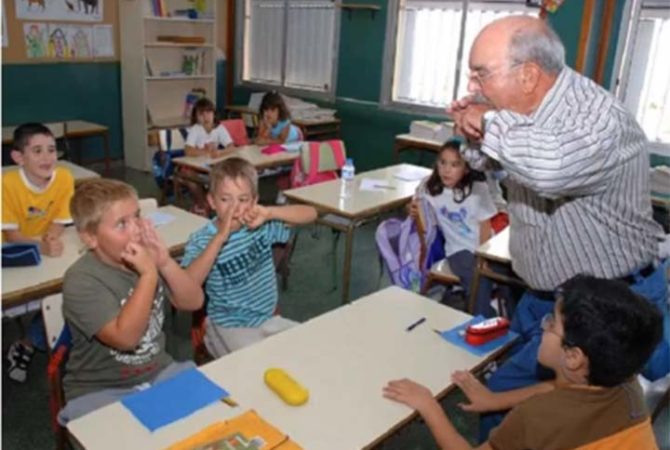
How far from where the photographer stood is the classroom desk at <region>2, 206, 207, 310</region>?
214cm

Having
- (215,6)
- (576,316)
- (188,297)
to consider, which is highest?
(215,6)

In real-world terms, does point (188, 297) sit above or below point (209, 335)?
above

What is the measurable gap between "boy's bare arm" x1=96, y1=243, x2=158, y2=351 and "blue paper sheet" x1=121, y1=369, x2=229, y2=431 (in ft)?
0.65

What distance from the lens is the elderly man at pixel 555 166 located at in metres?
1.31

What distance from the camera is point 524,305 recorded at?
77.6 inches

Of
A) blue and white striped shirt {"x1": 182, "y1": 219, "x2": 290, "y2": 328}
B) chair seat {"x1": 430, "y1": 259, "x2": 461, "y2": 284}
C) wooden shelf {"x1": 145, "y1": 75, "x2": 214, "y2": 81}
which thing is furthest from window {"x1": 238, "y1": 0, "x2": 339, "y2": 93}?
blue and white striped shirt {"x1": 182, "y1": 219, "x2": 290, "y2": 328}

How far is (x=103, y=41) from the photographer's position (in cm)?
655

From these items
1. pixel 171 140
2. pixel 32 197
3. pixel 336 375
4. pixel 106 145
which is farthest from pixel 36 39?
pixel 336 375

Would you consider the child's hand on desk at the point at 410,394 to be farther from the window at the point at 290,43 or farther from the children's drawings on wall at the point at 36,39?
the children's drawings on wall at the point at 36,39

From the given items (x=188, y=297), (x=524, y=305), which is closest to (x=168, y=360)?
(x=188, y=297)

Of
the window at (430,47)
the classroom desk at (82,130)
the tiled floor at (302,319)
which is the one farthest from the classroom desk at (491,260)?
the classroom desk at (82,130)

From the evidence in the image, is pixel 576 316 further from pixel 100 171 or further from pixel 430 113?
pixel 100 171

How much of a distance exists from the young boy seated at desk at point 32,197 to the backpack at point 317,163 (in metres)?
1.96

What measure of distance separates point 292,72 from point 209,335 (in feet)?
18.5
